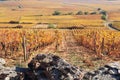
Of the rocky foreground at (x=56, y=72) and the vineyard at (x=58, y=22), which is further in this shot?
the vineyard at (x=58, y=22)

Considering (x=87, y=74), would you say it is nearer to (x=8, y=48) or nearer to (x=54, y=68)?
(x=54, y=68)

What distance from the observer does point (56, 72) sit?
774 inches

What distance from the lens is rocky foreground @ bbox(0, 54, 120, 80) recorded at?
763 inches

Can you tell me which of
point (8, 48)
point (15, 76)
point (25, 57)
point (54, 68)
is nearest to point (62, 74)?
point (54, 68)

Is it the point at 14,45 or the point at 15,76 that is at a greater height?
the point at 15,76

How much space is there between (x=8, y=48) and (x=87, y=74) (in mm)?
20035

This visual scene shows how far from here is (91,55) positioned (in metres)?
36.5

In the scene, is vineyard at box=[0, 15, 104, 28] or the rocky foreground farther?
vineyard at box=[0, 15, 104, 28]

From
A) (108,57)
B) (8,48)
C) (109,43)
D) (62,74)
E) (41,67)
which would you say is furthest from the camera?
(109,43)

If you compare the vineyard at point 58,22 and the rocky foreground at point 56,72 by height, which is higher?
the rocky foreground at point 56,72

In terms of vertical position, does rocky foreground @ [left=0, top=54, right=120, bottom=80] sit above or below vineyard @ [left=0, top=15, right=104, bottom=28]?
above

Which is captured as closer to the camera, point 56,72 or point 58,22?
point 56,72

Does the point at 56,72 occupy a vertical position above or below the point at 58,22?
above

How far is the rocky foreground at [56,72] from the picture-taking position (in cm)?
1938
